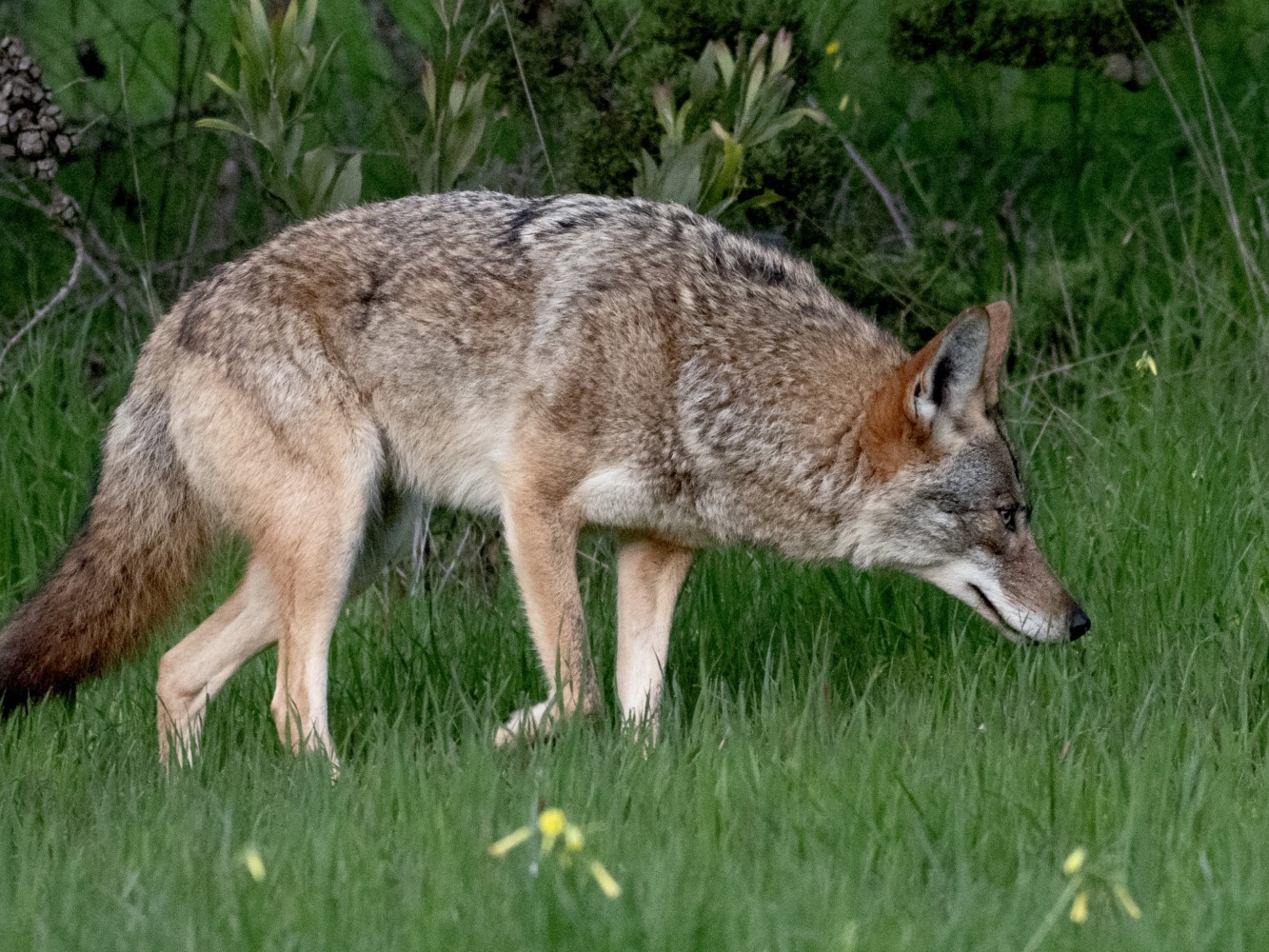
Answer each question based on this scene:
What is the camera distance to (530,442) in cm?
497

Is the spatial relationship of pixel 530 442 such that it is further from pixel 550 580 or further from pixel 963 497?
pixel 963 497

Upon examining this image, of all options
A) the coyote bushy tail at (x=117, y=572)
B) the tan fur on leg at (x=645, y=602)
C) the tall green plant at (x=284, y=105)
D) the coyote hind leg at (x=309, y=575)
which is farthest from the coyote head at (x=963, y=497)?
the tall green plant at (x=284, y=105)

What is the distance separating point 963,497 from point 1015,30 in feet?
8.00

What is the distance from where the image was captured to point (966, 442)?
4969 millimetres

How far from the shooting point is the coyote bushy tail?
4.98 metres

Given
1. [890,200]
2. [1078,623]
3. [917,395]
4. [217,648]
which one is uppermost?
[917,395]

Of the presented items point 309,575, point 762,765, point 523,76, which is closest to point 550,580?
point 309,575

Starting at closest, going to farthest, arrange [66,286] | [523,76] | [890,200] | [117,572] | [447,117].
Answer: [117,572] < [447,117] < [523,76] < [66,286] < [890,200]

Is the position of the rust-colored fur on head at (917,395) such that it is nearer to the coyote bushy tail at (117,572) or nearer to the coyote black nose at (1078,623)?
the coyote black nose at (1078,623)

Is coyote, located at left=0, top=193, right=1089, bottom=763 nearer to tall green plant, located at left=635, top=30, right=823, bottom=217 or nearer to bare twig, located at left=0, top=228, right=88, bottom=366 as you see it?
tall green plant, located at left=635, top=30, right=823, bottom=217

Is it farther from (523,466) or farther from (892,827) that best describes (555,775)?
(523,466)

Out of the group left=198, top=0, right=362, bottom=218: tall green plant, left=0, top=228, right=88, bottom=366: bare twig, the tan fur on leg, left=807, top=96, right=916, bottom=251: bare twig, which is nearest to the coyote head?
the tan fur on leg

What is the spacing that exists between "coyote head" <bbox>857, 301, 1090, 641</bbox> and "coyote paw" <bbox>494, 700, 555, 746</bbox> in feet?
3.80

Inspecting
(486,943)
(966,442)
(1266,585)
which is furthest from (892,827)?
(1266,585)
